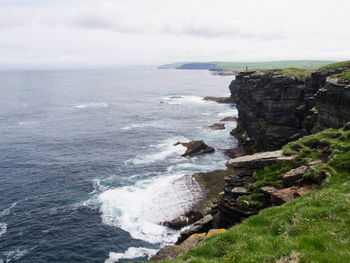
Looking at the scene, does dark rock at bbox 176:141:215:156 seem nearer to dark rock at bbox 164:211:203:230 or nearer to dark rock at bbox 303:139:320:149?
dark rock at bbox 164:211:203:230

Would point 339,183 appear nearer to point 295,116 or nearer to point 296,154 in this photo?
point 296,154

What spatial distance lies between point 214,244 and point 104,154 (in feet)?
191

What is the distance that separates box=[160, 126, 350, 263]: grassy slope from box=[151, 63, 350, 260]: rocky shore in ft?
15.4

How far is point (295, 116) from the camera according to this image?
193ft

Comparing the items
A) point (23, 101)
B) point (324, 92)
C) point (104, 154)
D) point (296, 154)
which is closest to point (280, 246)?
point (296, 154)

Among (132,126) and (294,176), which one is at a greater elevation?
(294,176)

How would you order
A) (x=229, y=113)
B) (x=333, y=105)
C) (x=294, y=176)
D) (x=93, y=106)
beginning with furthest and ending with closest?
(x=93, y=106), (x=229, y=113), (x=333, y=105), (x=294, y=176)

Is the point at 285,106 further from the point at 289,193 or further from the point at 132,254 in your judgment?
the point at 132,254

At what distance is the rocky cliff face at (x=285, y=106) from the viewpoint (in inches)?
1708

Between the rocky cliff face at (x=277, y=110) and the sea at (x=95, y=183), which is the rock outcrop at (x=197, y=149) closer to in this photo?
the sea at (x=95, y=183)

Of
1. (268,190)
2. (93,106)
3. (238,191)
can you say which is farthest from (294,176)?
(93,106)

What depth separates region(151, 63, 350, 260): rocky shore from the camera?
23469mm

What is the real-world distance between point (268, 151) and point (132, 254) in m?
26.8

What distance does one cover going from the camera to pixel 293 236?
12797 mm
